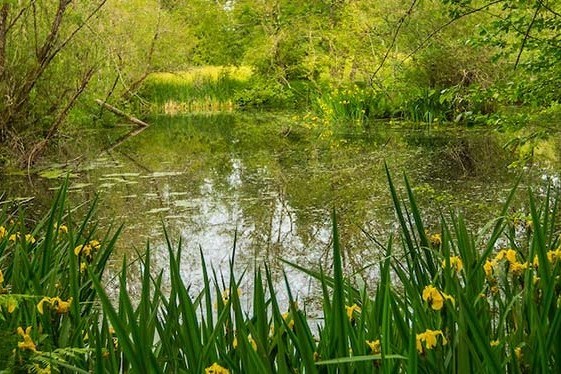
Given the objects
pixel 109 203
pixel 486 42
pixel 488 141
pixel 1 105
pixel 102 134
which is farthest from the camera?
pixel 102 134

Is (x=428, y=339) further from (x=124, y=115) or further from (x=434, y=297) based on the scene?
(x=124, y=115)

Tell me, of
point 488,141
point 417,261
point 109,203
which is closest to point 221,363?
point 417,261

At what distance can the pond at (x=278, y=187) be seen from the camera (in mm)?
3930

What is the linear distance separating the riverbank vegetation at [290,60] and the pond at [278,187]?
60 cm

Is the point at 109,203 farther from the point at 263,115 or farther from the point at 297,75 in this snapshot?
the point at 297,75

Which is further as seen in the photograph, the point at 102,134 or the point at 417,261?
the point at 102,134

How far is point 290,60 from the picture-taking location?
14.7 metres

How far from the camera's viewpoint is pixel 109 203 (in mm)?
5156

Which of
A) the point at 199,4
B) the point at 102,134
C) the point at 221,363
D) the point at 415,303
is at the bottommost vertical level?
the point at 221,363

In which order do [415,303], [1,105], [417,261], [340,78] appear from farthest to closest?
[340,78]
[1,105]
[417,261]
[415,303]

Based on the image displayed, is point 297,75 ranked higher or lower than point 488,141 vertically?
higher

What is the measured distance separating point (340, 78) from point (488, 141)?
4.88m

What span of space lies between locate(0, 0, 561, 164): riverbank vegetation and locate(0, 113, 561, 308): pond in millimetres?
601

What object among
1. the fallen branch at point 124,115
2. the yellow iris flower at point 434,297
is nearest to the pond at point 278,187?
the yellow iris flower at point 434,297
